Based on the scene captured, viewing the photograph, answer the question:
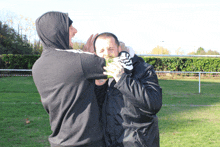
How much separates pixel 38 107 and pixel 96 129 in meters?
6.70

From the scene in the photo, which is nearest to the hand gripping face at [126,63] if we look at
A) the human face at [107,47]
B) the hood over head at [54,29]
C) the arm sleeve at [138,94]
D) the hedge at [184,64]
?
the arm sleeve at [138,94]

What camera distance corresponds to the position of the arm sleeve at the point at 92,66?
5.34 ft

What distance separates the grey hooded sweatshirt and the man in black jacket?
0.11 meters

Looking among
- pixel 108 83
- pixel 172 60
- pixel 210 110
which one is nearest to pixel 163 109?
pixel 210 110

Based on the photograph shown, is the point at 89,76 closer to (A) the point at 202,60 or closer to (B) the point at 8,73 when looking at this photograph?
(B) the point at 8,73

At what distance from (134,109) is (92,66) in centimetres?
46

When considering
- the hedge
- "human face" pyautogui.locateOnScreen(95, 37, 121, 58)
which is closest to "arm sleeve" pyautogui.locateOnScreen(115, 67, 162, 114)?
"human face" pyautogui.locateOnScreen(95, 37, 121, 58)

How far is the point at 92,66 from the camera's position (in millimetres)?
1630

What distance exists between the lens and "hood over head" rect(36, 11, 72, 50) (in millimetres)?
1758

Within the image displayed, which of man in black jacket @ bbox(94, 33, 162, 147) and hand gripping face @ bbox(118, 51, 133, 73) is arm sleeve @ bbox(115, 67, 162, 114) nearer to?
man in black jacket @ bbox(94, 33, 162, 147)

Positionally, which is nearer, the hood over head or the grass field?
the hood over head

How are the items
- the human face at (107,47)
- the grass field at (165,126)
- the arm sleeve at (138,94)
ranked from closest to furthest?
the arm sleeve at (138,94) < the human face at (107,47) < the grass field at (165,126)

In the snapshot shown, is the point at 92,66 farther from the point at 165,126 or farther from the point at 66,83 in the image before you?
the point at 165,126

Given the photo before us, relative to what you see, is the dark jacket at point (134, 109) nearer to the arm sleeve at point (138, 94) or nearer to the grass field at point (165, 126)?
the arm sleeve at point (138, 94)
